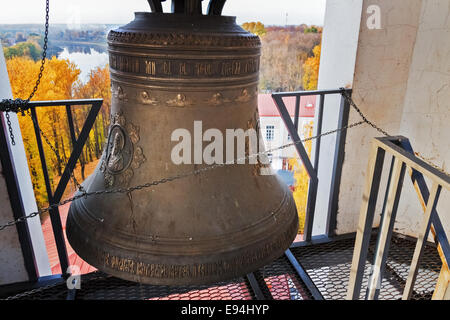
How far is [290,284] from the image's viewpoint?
2406 millimetres

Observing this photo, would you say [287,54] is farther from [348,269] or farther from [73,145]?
[73,145]

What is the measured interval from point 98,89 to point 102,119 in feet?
4.31

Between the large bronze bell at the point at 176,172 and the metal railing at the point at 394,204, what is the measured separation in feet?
1.45

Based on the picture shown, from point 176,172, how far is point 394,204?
0.83 meters

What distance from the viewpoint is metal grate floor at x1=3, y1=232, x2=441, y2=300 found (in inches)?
84.3

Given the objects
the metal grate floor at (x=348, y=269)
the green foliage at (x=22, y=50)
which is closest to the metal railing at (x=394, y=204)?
the metal grate floor at (x=348, y=269)

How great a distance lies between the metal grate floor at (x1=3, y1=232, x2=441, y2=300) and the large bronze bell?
43.2 inches

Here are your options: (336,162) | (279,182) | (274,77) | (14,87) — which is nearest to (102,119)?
(14,87)

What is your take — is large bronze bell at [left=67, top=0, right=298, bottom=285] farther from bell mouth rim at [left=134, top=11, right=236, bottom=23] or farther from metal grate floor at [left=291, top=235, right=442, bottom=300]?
metal grate floor at [left=291, top=235, right=442, bottom=300]

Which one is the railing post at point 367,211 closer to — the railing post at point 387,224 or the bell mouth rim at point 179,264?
the railing post at point 387,224

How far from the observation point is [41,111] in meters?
8.31

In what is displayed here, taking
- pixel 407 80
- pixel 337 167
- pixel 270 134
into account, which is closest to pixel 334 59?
pixel 407 80

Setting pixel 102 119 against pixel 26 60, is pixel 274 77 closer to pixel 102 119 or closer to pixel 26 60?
pixel 102 119
